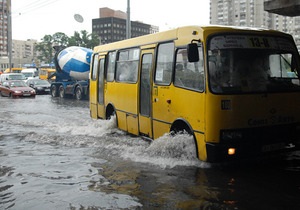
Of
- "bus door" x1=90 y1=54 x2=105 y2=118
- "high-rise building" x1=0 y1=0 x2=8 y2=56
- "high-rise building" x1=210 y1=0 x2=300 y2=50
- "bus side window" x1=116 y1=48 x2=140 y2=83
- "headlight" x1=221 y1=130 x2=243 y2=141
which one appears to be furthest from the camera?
"high-rise building" x1=0 y1=0 x2=8 y2=56

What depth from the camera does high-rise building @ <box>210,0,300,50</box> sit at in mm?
37156

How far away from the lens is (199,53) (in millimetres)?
6602

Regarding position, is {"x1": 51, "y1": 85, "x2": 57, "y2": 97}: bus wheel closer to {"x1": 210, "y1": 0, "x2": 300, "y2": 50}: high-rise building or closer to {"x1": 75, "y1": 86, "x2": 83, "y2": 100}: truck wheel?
{"x1": 75, "y1": 86, "x2": 83, "y2": 100}: truck wheel

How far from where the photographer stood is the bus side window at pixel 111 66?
1086cm

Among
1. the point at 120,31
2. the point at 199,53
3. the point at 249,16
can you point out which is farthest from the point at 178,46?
the point at 120,31

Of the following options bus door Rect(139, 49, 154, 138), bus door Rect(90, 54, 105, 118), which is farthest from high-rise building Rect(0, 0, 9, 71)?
bus door Rect(139, 49, 154, 138)

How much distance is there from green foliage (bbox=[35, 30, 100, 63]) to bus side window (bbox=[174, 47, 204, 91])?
51895 millimetres

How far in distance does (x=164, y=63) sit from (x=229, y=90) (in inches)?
80.6

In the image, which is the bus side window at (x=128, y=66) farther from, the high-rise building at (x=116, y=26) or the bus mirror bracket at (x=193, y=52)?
the high-rise building at (x=116, y=26)

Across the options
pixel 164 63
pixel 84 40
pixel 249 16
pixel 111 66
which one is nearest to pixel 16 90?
pixel 111 66

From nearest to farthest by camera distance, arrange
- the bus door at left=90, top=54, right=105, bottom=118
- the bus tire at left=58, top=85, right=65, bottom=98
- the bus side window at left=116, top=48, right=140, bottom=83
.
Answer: the bus side window at left=116, top=48, right=140, bottom=83 < the bus door at left=90, top=54, right=105, bottom=118 < the bus tire at left=58, top=85, right=65, bottom=98

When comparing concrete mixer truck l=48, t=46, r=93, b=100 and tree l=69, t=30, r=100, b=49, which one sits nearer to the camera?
concrete mixer truck l=48, t=46, r=93, b=100

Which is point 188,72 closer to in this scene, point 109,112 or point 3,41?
point 109,112

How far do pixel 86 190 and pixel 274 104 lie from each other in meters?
3.48
